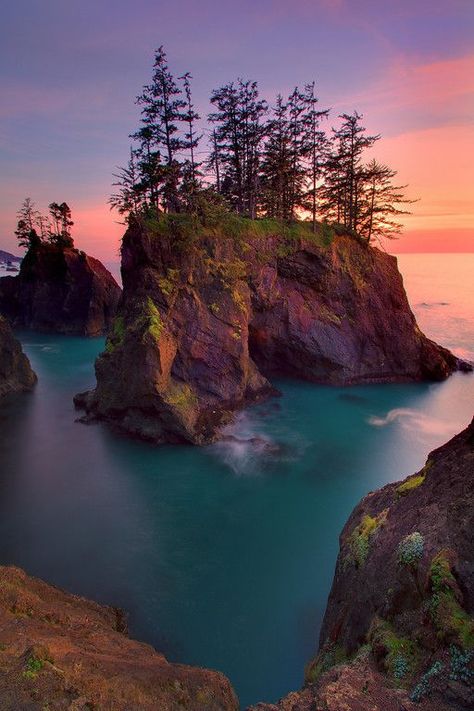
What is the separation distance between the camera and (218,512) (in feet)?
52.1

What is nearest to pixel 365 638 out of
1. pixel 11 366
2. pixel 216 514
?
pixel 216 514

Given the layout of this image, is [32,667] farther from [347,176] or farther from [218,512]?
[347,176]

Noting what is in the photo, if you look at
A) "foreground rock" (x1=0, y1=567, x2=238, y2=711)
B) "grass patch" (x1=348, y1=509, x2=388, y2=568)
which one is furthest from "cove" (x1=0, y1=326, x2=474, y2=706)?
"grass patch" (x1=348, y1=509, x2=388, y2=568)

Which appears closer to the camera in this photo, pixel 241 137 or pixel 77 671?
pixel 77 671

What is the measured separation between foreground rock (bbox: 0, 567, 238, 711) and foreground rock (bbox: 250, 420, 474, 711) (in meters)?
1.40

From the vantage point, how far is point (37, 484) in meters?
17.5

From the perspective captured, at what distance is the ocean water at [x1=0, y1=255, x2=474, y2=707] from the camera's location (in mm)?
10922

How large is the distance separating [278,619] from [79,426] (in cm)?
1595

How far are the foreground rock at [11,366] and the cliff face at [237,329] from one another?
6092 mm

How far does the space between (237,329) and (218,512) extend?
38.5 ft

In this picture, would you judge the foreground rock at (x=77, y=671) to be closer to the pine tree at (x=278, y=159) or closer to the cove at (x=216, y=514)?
the cove at (x=216, y=514)

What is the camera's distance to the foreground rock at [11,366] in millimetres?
27469

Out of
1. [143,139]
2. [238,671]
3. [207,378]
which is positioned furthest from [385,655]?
[143,139]

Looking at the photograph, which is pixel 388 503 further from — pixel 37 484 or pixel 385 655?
pixel 37 484
